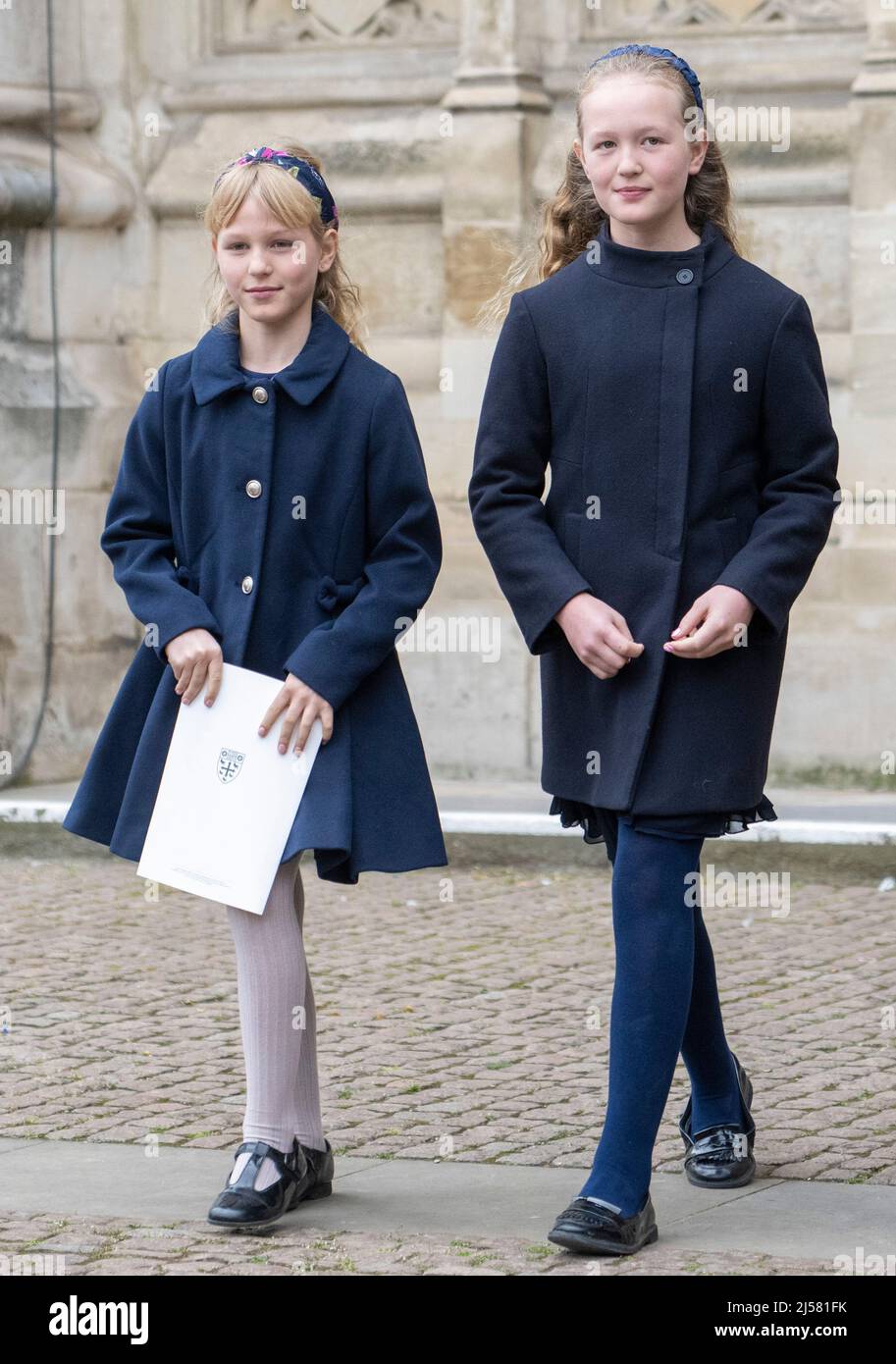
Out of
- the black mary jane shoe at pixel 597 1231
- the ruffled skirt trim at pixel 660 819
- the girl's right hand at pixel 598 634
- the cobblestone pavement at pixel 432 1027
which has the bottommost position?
the cobblestone pavement at pixel 432 1027

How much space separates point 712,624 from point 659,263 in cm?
65

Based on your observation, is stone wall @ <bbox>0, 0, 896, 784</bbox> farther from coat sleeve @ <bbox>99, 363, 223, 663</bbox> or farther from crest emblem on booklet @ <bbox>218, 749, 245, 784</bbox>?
crest emblem on booklet @ <bbox>218, 749, 245, 784</bbox>

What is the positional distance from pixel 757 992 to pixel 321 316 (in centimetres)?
267

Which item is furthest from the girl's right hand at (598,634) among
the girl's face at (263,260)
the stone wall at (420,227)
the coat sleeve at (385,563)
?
the stone wall at (420,227)

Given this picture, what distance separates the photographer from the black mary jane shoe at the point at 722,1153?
4.42m

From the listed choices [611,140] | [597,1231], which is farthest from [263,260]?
[597,1231]

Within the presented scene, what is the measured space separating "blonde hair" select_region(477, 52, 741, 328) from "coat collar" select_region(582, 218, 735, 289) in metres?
0.08

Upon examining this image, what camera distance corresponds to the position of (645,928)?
400cm

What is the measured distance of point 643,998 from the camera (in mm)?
3986

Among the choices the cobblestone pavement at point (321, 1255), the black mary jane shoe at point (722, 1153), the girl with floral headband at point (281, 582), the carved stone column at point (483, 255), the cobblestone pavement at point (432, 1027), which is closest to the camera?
the cobblestone pavement at point (321, 1255)

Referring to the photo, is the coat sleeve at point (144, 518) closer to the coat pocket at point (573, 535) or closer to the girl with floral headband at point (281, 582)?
the girl with floral headband at point (281, 582)

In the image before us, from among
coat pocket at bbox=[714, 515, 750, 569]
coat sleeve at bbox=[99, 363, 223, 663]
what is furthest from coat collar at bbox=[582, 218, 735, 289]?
coat sleeve at bbox=[99, 363, 223, 663]

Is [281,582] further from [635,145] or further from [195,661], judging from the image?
[635,145]

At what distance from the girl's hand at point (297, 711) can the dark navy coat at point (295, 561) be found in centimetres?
2
